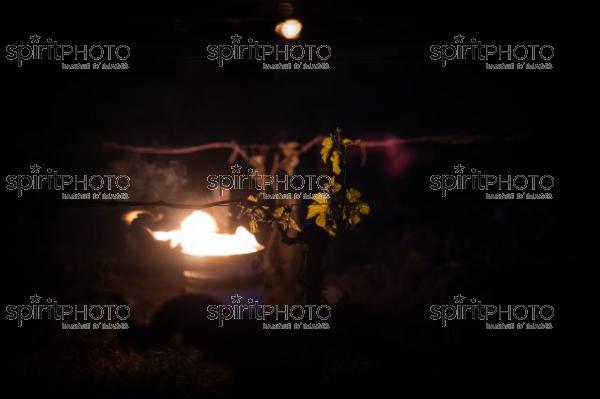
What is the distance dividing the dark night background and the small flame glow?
16.6 inches

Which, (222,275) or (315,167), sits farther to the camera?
(315,167)

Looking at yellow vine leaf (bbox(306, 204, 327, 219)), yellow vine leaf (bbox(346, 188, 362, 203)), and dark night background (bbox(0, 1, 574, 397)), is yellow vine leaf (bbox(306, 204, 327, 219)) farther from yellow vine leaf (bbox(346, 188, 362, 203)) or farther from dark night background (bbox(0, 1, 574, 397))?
dark night background (bbox(0, 1, 574, 397))

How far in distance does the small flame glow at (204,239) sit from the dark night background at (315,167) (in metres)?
0.42

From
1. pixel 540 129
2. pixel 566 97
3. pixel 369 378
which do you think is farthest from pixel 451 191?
pixel 369 378

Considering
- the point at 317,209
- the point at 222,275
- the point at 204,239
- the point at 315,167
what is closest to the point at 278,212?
the point at 317,209

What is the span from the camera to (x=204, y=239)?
5.75m

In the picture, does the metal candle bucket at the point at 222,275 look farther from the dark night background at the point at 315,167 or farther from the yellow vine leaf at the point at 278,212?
the yellow vine leaf at the point at 278,212

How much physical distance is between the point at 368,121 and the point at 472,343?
7816mm

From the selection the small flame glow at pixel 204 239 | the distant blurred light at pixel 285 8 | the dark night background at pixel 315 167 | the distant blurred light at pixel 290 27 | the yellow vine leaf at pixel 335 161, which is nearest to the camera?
the yellow vine leaf at pixel 335 161

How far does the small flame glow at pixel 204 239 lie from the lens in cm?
558

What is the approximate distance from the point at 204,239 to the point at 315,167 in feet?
16.4

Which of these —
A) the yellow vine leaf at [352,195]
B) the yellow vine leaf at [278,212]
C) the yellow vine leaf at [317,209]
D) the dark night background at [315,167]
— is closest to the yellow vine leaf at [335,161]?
the yellow vine leaf at [352,195]

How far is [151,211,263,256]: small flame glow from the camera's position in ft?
18.3

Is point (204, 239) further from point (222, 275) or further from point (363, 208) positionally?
point (363, 208)
